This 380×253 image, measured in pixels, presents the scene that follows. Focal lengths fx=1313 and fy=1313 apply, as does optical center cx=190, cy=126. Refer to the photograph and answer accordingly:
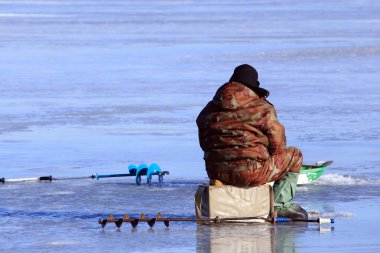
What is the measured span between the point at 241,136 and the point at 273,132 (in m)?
0.21

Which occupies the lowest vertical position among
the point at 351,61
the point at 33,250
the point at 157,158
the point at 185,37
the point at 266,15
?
the point at 33,250

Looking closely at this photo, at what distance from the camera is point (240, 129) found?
27.0 ft

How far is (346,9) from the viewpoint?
50375 millimetres

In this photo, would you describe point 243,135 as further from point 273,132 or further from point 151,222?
point 151,222

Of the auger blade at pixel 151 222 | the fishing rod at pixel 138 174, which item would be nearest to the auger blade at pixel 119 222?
the auger blade at pixel 151 222

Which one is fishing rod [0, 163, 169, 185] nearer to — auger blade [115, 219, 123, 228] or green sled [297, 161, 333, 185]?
green sled [297, 161, 333, 185]

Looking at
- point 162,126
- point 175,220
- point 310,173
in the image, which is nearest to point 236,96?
point 175,220

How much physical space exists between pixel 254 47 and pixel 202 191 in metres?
19.0

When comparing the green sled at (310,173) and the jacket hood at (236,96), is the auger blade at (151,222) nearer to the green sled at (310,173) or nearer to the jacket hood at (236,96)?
the jacket hood at (236,96)

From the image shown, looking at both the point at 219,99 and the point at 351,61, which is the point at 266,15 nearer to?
the point at 351,61

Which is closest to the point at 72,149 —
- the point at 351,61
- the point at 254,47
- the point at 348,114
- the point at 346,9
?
the point at 348,114

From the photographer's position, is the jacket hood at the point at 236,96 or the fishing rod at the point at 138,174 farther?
the fishing rod at the point at 138,174

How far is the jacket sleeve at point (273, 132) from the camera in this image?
822cm

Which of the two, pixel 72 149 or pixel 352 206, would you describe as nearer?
pixel 352 206
